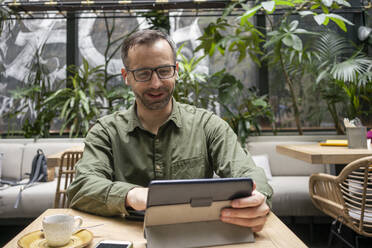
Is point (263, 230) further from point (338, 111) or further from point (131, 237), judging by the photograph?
Result: point (338, 111)

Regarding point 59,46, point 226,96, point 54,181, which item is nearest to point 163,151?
point 226,96

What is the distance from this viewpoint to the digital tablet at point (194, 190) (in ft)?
2.11

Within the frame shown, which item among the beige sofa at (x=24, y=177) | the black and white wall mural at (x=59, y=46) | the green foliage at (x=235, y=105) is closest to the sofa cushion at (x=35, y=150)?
the beige sofa at (x=24, y=177)

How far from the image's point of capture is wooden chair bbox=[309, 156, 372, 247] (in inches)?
68.5

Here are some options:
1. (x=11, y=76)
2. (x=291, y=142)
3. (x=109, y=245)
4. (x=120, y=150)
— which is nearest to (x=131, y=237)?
(x=109, y=245)

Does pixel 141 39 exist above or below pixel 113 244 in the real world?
above

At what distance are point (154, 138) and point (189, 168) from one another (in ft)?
0.60

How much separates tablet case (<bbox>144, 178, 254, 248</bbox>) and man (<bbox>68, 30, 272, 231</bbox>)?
318mm

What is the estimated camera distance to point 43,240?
0.75 meters

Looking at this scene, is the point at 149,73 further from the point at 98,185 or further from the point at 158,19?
the point at 158,19

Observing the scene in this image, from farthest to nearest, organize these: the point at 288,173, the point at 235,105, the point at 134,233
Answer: the point at 235,105, the point at 288,173, the point at 134,233

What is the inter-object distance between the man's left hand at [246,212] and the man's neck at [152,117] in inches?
22.6

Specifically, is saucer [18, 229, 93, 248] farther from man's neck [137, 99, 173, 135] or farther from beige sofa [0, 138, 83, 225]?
beige sofa [0, 138, 83, 225]

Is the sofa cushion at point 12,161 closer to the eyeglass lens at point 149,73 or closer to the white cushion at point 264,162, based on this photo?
the white cushion at point 264,162
